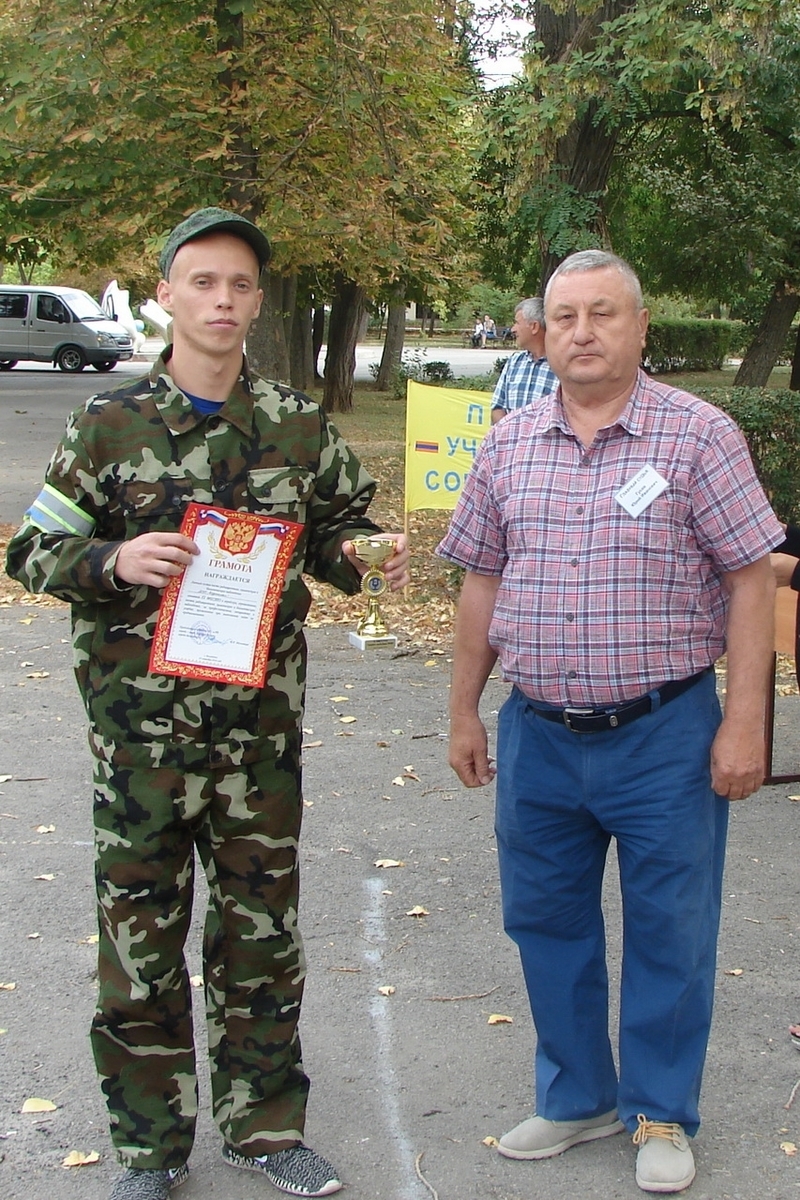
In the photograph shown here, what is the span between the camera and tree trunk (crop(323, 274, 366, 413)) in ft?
82.2

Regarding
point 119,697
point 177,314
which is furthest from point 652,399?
point 119,697

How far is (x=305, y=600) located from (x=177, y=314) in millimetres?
691

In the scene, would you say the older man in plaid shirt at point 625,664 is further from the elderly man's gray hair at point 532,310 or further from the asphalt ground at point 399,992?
the elderly man's gray hair at point 532,310

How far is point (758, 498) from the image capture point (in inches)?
117

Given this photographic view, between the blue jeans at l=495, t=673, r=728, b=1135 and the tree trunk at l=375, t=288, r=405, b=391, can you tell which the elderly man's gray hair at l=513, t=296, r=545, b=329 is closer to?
the blue jeans at l=495, t=673, r=728, b=1135

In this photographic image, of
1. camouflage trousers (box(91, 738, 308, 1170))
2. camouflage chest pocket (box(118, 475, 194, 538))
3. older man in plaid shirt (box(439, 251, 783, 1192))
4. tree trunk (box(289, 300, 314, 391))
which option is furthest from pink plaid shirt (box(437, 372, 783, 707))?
tree trunk (box(289, 300, 314, 391))

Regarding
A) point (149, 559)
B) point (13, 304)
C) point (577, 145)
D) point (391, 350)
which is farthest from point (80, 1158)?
point (13, 304)

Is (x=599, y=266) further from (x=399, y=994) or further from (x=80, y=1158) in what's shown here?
(x=80, y=1158)

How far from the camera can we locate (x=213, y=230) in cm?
288

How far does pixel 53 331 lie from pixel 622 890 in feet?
119

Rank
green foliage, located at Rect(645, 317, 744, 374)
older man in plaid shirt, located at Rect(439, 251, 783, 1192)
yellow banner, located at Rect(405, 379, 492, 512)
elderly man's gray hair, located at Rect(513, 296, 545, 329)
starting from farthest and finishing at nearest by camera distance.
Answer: green foliage, located at Rect(645, 317, 744, 374)
yellow banner, located at Rect(405, 379, 492, 512)
elderly man's gray hair, located at Rect(513, 296, 545, 329)
older man in plaid shirt, located at Rect(439, 251, 783, 1192)

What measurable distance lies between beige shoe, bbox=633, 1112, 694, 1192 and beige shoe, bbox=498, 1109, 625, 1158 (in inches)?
6.7

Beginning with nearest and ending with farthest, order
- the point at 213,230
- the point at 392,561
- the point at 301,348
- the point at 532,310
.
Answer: the point at 213,230
the point at 392,561
the point at 532,310
the point at 301,348

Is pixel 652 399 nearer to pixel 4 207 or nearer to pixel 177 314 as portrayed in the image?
pixel 177 314
